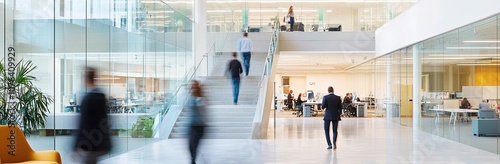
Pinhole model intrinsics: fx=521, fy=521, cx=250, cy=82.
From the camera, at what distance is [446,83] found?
14.4m

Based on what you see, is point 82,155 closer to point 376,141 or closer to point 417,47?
point 376,141

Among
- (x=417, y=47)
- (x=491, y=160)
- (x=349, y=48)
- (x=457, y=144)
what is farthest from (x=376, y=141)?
(x=349, y=48)

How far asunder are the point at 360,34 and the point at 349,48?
82 cm

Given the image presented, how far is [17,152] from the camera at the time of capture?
21.6ft

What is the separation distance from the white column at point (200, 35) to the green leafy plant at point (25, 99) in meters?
11.2

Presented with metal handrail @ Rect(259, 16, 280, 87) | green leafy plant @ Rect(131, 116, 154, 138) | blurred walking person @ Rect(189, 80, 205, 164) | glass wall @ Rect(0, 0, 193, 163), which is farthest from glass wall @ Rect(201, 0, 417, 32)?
blurred walking person @ Rect(189, 80, 205, 164)

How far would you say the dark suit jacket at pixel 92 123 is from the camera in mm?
6062

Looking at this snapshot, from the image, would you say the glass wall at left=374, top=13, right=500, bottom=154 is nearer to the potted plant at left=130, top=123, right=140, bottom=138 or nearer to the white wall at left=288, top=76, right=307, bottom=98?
the potted plant at left=130, top=123, right=140, bottom=138

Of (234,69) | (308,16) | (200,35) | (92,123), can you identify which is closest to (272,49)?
(200,35)

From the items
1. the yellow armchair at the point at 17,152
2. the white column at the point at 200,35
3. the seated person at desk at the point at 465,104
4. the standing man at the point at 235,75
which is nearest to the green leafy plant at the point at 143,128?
the standing man at the point at 235,75

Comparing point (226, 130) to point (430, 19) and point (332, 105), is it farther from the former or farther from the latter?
point (430, 19)

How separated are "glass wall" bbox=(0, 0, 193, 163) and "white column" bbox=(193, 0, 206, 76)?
2.55 meters

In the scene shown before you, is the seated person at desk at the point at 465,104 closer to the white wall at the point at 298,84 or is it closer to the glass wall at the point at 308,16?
the glass wall at the point at 308,16

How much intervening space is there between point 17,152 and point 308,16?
2279 cm
